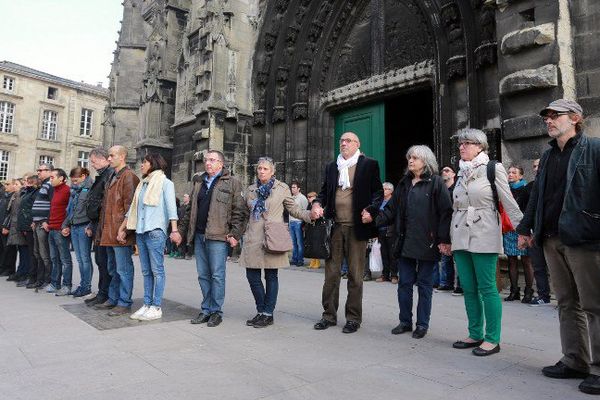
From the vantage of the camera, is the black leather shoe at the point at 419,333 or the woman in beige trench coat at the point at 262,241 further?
the woman in beige trench coat at the point at 262,241

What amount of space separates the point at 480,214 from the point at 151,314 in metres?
3.29

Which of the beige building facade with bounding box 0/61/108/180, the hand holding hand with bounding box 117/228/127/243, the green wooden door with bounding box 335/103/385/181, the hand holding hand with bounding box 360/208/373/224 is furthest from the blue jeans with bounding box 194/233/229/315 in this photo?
the beige building facade with bounding box 0/61/108/180

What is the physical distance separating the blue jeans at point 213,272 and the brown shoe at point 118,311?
98 centimetres

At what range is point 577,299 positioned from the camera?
283cm

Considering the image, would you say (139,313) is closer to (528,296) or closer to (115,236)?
(115,236)

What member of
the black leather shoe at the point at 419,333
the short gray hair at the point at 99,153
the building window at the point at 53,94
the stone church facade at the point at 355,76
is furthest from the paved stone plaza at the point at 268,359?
the building window at the point at 53,94

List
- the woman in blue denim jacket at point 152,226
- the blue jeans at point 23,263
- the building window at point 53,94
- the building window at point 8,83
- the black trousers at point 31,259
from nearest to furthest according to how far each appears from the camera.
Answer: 1. the woman in blue denim jacket at point 152,226
2. the black trousers at point 31,259
3. the blue jeans at point 23,263
4. the building window at point 8,83
5. the building window at point 53,94

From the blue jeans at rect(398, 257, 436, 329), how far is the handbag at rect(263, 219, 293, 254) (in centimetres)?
112

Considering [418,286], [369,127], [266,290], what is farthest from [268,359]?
[369,127]

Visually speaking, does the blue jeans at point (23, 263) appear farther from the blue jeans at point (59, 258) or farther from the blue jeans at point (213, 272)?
the blue jeans at point (213, 272)

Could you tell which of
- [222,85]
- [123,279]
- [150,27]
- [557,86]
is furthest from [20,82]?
[557,86]

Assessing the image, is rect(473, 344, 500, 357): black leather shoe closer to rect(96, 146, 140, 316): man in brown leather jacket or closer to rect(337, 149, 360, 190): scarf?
rect(337, 149, 360, 190): scarf

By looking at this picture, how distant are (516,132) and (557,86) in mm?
698

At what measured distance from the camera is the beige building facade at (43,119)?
115ft
